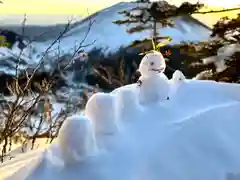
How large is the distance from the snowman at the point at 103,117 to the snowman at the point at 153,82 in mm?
139

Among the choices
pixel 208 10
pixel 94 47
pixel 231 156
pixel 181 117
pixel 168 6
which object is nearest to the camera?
pixel 231 156

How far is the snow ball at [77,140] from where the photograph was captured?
0.90m

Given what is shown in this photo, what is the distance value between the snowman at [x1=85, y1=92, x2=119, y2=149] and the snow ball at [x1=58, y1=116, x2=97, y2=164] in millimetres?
42

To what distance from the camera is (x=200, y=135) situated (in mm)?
942

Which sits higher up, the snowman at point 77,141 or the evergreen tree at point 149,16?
the evergreen tree at point 149,16

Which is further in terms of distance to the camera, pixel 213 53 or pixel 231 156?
pixel 213 53

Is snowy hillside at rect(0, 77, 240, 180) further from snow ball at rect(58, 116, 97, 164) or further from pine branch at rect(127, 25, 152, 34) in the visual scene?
pine branch at rect(127, 25, 152, 34)

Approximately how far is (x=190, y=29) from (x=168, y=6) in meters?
0.41

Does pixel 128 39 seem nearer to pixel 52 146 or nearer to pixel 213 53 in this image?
pixel 213 53

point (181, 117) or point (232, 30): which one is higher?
point (232, 30)

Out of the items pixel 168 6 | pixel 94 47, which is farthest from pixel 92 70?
pixel 168 6

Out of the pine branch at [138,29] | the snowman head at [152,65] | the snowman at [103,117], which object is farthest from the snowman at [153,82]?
the pine branch at [138,29]

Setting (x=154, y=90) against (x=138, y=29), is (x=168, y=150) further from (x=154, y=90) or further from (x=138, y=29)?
(x=138, y=29)

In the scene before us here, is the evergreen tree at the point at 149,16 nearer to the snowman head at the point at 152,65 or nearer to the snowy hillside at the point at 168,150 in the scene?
the snowman head at the point at 152,65
